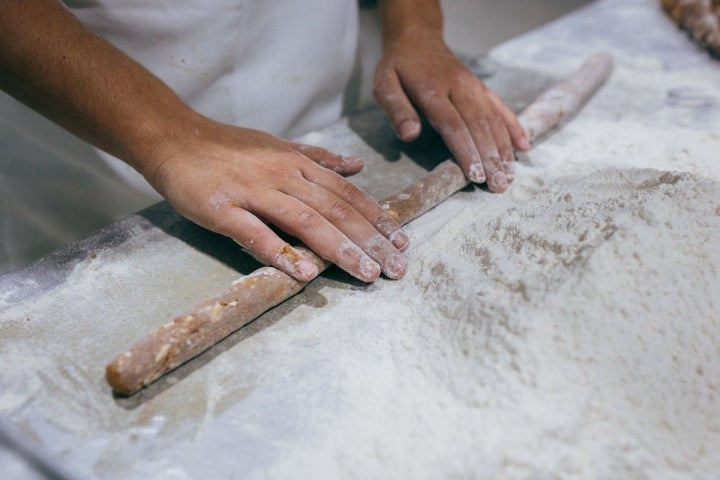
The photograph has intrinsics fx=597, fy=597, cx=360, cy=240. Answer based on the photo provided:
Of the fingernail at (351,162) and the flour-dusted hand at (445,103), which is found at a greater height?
the flour-dusted hand at (445,103)

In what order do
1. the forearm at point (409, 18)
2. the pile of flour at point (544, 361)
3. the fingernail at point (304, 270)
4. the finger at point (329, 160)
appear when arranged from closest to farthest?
1. the pile of flour at point (544, 361)
2. the fingernail at point (304, 270)
3. the finger at point (329, 160)
4. the forearm at point (409, 18)

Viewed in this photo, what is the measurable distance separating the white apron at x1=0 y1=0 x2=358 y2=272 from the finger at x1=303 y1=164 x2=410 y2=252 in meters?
0.66

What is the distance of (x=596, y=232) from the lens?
1.19 m

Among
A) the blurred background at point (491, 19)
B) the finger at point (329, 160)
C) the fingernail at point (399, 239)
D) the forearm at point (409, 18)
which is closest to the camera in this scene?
the fingernail at point (399, 239)

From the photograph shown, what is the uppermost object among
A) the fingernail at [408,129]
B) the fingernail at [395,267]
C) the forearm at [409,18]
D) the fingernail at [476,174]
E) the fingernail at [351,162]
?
the forearm at [409,18]

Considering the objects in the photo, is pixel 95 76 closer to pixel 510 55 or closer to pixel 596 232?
pixel 596 232

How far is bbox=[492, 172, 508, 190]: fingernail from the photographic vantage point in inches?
63.1

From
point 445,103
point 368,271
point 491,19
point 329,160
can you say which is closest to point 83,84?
point 329,160

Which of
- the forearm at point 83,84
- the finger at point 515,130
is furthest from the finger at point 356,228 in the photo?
the finger at point 515,130

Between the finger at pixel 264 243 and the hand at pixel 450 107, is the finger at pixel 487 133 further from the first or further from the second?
the finger at pixel 264 243

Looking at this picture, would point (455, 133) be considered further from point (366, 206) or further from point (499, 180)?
point (366, 206)

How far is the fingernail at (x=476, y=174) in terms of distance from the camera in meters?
1.60

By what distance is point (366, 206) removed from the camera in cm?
137

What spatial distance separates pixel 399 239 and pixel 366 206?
0.11m
